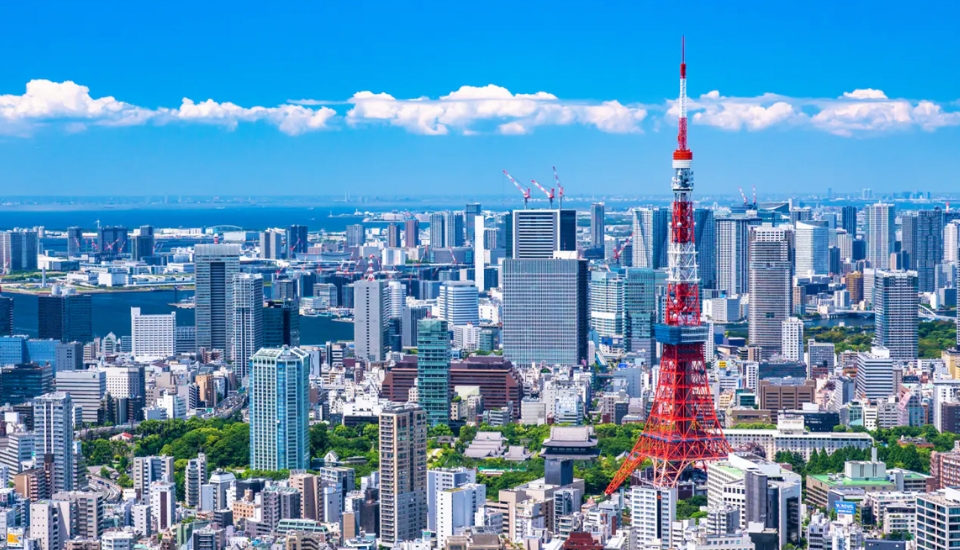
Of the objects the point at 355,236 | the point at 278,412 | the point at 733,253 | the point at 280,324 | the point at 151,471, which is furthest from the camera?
the point at 355,236

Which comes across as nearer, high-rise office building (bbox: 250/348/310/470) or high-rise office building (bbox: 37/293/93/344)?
high-rise office building (bbox: 250/348/310/470)

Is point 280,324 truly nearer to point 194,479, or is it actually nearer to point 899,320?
point 899,320

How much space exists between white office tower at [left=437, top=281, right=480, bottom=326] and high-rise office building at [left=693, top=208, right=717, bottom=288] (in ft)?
21.0

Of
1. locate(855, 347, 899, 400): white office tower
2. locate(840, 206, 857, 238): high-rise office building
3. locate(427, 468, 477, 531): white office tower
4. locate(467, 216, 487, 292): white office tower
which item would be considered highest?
locate(840, 206, 857, 238): high-rise office building

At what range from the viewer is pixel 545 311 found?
25.7m

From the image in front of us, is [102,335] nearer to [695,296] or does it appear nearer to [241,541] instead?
[695,296]

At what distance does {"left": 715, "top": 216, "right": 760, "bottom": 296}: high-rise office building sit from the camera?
34750 mm

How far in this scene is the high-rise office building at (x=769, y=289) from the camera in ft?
89.0

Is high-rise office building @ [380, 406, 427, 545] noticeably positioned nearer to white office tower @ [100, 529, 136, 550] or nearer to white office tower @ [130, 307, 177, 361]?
white office tower @ [100, 529, 136, 550]

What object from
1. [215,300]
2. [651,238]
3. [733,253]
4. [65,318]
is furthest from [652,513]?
[651,238]

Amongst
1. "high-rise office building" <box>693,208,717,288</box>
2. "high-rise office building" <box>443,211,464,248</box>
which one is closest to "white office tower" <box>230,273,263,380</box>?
"high-rise office building" <box>693,208,717,288</box>

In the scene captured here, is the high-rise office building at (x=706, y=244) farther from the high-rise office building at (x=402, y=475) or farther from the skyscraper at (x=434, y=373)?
the high-rise office building at (x=402, y=475)

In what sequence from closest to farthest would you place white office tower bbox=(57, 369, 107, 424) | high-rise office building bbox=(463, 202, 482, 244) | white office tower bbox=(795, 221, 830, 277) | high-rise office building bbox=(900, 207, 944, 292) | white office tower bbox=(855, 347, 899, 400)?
white office tower bbox=(57, 369, 107, 424)
white office tower bbox=(855, 347, 899, 400)
high-rise office building bbox=(900, 207, 944, 292)
white office tower bbox=(795, 221, 830, 277)
high-rise office building bbox=(463, 202, 482, 244)

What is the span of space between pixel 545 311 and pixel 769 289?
5.09 metres
